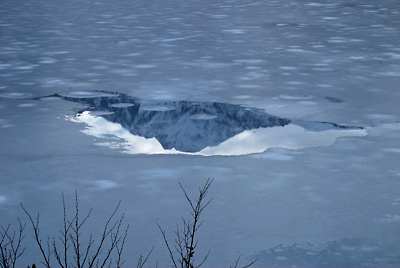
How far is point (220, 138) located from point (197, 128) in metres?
0.27

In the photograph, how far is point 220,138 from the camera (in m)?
5.18

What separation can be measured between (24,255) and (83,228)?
1.32 feet

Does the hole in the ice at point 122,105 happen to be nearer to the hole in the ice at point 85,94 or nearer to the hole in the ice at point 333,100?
the hole in the ice at point 85,94

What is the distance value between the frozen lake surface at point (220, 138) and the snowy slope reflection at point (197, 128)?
0.05 ft

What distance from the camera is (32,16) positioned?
1348 cm

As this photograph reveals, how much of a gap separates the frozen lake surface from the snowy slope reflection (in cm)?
2

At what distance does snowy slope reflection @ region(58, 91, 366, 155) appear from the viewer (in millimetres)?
4918

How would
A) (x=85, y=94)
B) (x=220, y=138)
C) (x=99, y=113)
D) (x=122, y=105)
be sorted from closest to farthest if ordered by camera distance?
(x=220, y=138) < (x=99, y=113) < (x=122, y=105) < (x=85, y=94)

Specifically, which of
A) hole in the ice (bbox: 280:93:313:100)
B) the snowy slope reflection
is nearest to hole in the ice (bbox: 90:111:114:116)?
the snowy slope reflection

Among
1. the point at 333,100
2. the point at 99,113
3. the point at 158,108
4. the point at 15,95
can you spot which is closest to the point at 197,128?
the point at 158,108

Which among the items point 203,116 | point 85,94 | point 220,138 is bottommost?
point 220,138

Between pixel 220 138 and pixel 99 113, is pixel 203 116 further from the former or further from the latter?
pixel 99 113

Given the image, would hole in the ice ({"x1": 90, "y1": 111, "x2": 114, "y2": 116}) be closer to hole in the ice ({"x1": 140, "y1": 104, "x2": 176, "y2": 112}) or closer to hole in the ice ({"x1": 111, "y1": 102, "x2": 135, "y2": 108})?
hole in the ice ({"x1": 111, "y1": 102, "x2": 135, "y2": 108})

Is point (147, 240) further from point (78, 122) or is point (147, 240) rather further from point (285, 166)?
point (78, 122)
